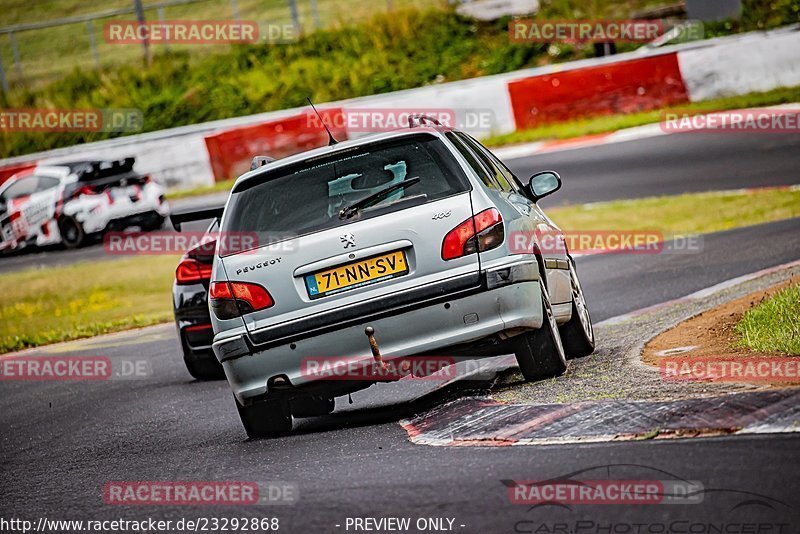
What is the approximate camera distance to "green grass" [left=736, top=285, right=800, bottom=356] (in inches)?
273

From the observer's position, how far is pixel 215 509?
5637 mm

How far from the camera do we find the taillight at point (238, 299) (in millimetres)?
6969

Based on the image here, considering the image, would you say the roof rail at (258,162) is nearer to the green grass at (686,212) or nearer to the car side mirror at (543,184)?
the car side mirror at (543,184)

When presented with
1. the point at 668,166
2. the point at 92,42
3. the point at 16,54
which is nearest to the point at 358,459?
the point at 668,166

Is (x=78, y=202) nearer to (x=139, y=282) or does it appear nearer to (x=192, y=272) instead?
(x=139, y=282)

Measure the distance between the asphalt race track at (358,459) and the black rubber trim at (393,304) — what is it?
59cm

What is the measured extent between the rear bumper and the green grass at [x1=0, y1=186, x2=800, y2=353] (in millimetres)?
8742

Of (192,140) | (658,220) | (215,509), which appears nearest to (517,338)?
(215,509)


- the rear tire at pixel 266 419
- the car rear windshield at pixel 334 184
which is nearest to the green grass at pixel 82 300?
the rear tire at pixel 266 419

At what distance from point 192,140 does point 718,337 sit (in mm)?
20143

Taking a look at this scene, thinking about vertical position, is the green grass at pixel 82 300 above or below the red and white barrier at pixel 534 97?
below

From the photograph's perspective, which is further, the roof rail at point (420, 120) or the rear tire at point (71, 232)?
the rear tire at point (71, 232)

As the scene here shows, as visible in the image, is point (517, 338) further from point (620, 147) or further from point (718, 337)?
point (620, 147)

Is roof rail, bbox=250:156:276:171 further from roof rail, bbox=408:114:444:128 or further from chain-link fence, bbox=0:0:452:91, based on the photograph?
chain-link fence, bbox=0:0:452:91
